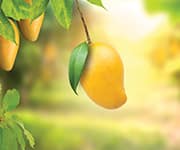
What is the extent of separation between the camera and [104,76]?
389 mm

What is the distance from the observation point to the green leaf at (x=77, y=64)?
15.1 inches

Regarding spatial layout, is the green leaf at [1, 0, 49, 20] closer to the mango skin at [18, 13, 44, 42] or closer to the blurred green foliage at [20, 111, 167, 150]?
the mango skin at [18, 13, 44, 42]

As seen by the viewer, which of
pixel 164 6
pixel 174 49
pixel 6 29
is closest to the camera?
pixel 6 29

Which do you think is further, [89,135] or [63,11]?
[89,135]

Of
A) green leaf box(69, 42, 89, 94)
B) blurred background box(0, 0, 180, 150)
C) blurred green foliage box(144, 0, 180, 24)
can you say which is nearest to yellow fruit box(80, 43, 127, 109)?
green leaf box(69, 42, 89, 94)

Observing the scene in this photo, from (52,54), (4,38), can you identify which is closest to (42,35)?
(52,54)

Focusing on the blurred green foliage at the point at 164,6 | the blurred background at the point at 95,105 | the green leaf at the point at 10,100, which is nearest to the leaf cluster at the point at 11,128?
the green leaf at the point at 10,100

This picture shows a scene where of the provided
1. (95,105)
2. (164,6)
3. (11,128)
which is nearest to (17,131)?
(11,128)

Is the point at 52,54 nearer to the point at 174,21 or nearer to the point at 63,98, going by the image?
the point at 63,98

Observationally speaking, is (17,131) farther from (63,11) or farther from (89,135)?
(89,135)

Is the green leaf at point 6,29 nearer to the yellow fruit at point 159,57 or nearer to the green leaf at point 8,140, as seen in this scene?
the green leaf at point 8,140

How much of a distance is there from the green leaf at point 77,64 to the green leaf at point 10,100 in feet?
0.17

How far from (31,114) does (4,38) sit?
2.11 m

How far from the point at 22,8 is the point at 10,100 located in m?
0.08
